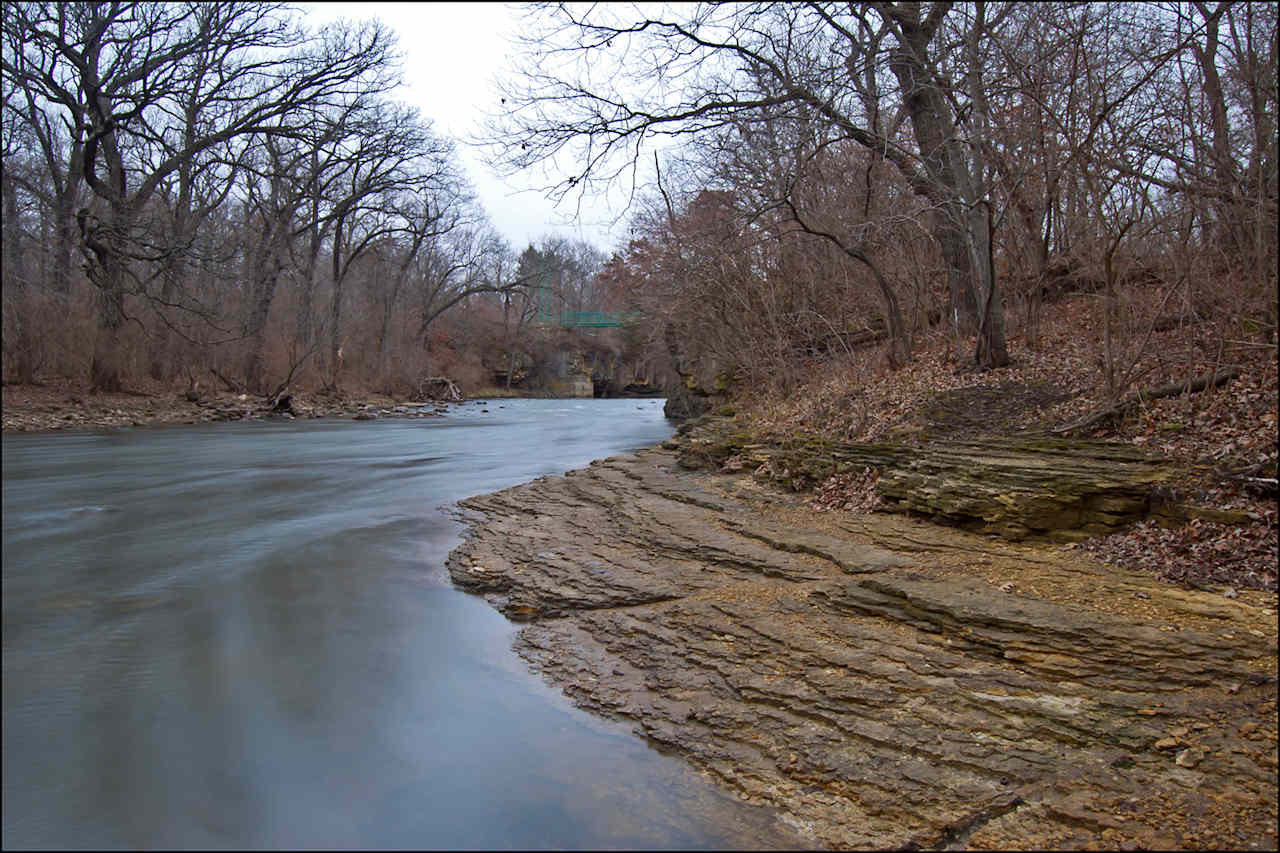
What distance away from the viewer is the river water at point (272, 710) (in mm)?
2746

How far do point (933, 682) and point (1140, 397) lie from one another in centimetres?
488

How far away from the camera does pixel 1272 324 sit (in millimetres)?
6246

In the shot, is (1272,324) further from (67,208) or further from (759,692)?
(67,208)

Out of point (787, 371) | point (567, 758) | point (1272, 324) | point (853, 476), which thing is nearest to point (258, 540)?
point (567, 758)

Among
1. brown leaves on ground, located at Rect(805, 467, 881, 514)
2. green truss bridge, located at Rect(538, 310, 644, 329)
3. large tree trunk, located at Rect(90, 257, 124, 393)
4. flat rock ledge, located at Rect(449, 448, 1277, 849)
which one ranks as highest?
green truss bridge, located at Rect(538, 310, 644, 329)

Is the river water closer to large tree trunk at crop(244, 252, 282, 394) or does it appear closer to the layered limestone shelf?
the layered limestone shelf

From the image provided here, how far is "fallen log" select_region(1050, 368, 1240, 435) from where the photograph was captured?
21.4 ft

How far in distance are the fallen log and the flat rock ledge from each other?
2.21 metres

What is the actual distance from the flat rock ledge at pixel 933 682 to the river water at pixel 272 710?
1.15ft

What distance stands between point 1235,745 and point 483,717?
3799mm

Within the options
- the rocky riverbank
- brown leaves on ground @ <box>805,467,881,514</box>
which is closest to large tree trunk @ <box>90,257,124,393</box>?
the rocky riverbank

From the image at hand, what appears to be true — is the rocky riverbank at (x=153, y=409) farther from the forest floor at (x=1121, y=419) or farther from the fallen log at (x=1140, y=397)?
the fallen log at (x=1140, y=397)

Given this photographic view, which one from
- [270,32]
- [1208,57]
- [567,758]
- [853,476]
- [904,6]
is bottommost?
[567,758]

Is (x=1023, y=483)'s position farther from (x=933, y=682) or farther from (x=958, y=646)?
(x=933, y=682)
